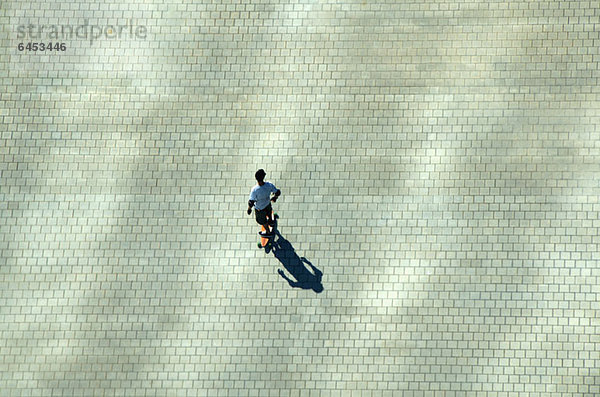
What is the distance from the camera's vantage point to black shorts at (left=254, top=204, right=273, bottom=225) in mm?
16141

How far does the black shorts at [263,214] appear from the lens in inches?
635

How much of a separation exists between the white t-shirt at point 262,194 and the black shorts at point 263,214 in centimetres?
11

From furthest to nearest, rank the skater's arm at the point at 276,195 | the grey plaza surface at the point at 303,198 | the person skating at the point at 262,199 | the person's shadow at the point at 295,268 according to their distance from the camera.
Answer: the person's shadow at the point at 295,268 → the grey plaza surface at the point at 303,198 → the skater's arm at the point at 276,195 → the person skating at the point at 262,199

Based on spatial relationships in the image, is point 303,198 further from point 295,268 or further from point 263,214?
point 295,268

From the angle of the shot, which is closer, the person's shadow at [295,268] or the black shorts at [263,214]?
the black shorts at [263,214]

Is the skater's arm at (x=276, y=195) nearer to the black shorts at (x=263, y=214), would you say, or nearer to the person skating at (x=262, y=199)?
the person skating at (x=262, y=199)

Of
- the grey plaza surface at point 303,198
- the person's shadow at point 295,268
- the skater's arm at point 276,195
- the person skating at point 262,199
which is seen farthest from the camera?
the person's shadow at point 295,268

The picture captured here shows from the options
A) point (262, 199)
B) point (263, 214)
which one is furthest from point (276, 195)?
point (263, 214)

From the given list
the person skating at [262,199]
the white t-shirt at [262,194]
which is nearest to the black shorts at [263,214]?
the person skating at [262,199]

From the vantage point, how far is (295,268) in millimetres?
16688

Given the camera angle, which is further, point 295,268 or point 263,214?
point 295,268

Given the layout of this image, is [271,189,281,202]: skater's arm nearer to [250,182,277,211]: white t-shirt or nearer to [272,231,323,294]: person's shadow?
[250,182,277,211]: white t-shirt

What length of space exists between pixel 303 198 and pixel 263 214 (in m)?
1.18

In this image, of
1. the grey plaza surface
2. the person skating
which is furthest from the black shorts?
the grey plaza surface
